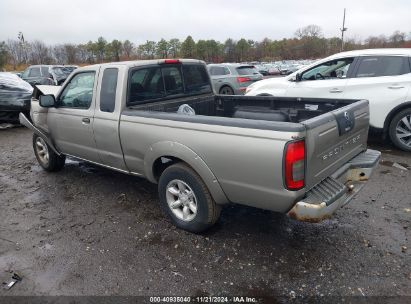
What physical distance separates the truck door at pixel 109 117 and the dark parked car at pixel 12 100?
7.02 meters

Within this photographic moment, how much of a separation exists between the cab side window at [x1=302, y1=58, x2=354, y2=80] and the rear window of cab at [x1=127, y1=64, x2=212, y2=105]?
3234 millimetres

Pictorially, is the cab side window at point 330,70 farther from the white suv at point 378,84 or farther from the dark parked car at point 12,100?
the dark parked car at point 12,100

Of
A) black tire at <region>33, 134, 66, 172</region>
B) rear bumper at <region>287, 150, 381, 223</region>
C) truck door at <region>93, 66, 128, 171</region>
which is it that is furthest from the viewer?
black tire at <region>33, 134, 66, 172</region>

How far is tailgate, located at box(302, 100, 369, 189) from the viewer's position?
277 centimetres

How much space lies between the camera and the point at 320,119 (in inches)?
113

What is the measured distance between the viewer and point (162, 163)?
3842 millimetres

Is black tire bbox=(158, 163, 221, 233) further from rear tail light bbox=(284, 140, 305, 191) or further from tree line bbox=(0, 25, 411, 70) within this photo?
tree line bbox=(0, 25, 411, 70)

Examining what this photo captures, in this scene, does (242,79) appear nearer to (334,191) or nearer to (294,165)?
(334,191)

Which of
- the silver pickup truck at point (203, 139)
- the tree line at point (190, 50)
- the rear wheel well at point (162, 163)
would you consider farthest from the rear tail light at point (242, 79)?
the tree line at point (190, 50)

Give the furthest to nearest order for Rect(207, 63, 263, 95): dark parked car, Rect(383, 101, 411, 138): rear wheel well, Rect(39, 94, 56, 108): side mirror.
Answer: Rect(207, 63, 263, 95): dark parked car < Rect(383, 101, 411, 138): rear wheel well < Rect(39, 94, 56, 108): side mirror

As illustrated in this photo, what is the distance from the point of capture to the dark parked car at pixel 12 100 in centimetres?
983

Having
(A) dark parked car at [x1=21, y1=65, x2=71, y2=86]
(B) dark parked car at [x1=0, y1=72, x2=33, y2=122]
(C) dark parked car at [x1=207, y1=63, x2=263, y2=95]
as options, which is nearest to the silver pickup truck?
(B) dark parked car at [x1=0, y1=72, x2=33, y2=122]

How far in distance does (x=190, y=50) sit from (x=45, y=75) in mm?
55298

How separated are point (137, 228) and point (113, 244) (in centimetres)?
38
